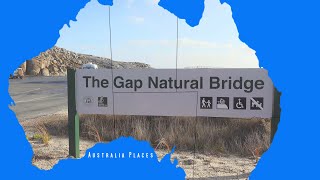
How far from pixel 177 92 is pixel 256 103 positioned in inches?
30.9

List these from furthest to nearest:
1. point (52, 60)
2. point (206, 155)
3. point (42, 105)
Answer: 1. point (42, 105)
2. point (206, 155)
3. point (52, 60)

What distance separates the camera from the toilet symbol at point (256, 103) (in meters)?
3.65

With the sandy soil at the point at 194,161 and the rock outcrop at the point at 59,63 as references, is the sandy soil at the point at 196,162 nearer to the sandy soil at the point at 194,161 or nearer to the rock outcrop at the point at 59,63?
the sandy soil at the point at 194,161

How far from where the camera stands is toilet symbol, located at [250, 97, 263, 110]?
365 cm

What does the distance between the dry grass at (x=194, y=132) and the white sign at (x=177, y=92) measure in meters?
0.13

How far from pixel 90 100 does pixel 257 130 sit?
179 cm

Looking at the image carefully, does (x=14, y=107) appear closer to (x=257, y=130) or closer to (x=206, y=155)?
(x=206, y=155)

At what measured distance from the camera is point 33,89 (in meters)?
3.89

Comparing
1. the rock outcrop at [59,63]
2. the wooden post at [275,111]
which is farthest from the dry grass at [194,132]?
the rock outcrop at [59,63]

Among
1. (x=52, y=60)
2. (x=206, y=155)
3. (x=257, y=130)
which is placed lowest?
(x=206, y=155)

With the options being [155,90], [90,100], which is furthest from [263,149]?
[90,100]

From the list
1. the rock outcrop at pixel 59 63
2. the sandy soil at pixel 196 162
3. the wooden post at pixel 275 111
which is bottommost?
the sandy soil at pixel 196 162

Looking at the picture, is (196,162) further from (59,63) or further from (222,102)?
(59,63)

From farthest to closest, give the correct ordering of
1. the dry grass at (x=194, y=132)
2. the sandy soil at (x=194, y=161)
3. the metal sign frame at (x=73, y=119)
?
the metal sign frame at (x=73, y=119)
the dry grass at (x=194, y=132)
the sandy soil at (x=194, y=161)
